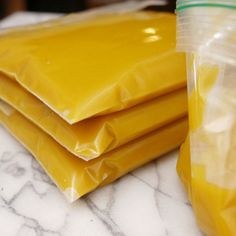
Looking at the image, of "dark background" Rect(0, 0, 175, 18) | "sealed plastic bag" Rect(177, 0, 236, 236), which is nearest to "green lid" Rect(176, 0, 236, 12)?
"sealed plastic bag" Rect(177, 0, 236, 236)

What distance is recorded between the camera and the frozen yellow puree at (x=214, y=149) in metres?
0.28

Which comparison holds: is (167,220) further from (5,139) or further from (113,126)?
Result: (5,139)

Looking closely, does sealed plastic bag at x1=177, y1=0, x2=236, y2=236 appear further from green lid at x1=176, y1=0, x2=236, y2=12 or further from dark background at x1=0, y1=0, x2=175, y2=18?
dark background at x1=0, y1=0, x2=175, y2=18

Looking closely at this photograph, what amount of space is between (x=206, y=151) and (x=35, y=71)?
0.73 feet

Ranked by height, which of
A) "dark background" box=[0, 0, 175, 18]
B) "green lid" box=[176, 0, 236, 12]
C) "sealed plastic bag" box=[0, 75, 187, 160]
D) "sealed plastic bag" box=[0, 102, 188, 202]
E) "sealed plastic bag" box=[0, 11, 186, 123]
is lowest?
"dark background" box=[0, 0, 175, 18]

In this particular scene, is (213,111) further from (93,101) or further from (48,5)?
(48,5)

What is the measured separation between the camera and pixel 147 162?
1.43ft

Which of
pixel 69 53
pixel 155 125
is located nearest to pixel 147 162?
pixel 155 125

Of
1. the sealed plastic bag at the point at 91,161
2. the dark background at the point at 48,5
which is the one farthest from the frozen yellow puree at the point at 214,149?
the dark background at the point at 48,5

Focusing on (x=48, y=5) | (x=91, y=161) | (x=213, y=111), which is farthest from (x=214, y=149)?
(x=48, y=5)

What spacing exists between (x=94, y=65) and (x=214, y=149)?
18cm

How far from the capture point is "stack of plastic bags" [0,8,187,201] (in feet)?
1.18

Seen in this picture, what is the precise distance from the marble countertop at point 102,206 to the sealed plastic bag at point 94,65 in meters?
0.10

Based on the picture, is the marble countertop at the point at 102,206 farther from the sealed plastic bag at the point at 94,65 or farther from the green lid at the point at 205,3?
the green lid at the point at 205,3
